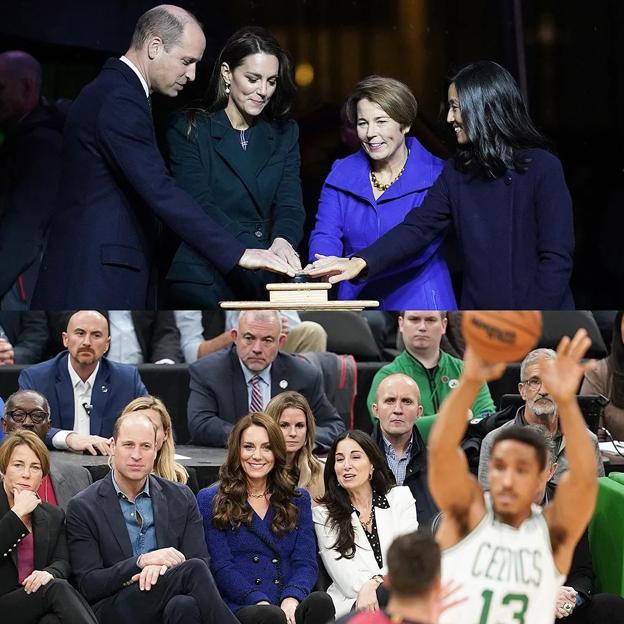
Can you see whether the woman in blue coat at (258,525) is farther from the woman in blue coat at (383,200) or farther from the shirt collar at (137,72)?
the shirt collar at (137,72)

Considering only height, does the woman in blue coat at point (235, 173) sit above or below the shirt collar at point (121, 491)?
above

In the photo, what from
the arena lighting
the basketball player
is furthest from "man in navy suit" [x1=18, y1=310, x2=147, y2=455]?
the basketball player

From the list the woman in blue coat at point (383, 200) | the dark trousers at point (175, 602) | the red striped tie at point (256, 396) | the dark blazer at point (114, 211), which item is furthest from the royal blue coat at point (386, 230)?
the dark trousers at point (175, 602)

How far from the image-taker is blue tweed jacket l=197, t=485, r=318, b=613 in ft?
17.9

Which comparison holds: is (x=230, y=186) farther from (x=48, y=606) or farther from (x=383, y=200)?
(x=48, y=606)

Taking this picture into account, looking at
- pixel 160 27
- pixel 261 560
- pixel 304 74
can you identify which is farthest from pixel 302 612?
pixel 304 74

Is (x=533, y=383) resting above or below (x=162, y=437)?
above

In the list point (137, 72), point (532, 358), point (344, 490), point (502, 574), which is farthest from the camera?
point (137, 72)

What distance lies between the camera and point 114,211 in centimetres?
650

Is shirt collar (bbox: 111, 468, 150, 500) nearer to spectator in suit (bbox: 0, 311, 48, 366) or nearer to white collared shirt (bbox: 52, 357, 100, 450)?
white collared shirt (bbox: 52, 357, 100, 450)

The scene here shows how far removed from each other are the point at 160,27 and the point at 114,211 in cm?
87

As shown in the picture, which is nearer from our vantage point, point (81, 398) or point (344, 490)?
point (344, 490)

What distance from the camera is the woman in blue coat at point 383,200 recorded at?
21.6 ft

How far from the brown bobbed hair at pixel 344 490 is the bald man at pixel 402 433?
173mm
